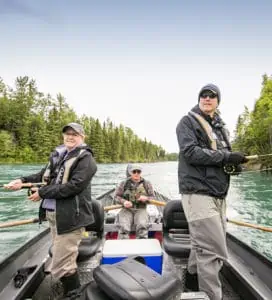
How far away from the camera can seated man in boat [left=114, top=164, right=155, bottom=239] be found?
4.64 meters

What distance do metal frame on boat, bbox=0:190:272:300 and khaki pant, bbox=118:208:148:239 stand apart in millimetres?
821

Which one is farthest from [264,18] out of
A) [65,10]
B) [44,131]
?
[44,131]

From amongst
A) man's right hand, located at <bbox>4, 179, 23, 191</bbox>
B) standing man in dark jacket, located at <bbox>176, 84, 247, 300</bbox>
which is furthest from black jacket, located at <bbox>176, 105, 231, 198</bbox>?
man's right hand, located at <bbox>4, 179, 23, 191</bbox>

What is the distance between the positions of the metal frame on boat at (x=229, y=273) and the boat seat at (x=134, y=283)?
1.22m

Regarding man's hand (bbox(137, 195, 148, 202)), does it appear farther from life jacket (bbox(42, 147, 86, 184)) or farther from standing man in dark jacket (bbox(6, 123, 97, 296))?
life jacket (bbox(42, 147, 86, 184))

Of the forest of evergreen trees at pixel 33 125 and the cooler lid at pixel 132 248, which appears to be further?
the forest of evergreen trees at pixel 33 125

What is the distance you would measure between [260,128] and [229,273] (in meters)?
42.4

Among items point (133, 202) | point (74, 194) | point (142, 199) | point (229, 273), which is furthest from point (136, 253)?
point (133, 202)

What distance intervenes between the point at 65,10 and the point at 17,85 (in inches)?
1792

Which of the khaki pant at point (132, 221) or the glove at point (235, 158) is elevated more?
the glove at point (235, 158)

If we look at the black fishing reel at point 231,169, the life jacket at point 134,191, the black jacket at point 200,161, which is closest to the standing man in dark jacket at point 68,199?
the black jacket at point 200,161

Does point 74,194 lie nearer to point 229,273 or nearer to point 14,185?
point 14,185

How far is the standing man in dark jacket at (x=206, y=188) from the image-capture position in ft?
7.72

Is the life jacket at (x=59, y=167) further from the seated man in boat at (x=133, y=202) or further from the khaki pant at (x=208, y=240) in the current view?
the seated man in boat at (x=133, y=202)
